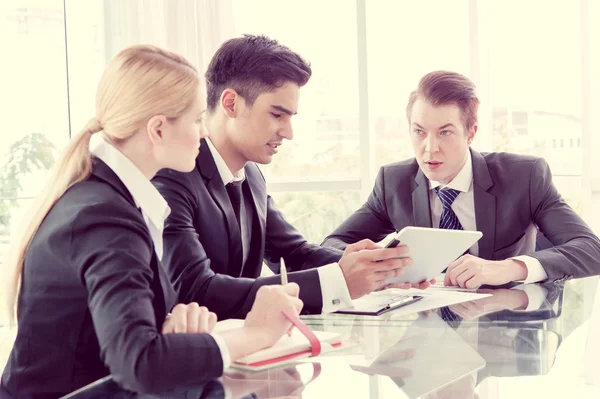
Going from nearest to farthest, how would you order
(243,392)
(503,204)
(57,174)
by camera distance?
(243,392)
(57,174)
(503,204)

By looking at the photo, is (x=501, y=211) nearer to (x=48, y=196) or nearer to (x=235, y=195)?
(x=235, y=195)

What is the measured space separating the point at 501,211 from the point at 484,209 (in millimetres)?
65

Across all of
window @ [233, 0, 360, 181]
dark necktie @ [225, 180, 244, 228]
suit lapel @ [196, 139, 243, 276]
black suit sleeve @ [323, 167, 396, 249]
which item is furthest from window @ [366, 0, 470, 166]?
suit lapel @ [196, 139, 243, 276]

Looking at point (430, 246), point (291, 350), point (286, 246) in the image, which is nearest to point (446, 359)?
point (291, 350)

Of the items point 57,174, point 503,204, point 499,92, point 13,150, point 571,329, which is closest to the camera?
point 57,174

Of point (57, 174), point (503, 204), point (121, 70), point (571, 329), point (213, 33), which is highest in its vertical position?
point (213, 33)

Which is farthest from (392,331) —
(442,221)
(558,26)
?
(558,26)

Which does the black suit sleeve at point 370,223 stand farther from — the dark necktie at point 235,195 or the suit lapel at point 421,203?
the dark necktie at point 235,195

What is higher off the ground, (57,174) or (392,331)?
(57,174)

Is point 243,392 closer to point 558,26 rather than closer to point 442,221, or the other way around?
point 442,221

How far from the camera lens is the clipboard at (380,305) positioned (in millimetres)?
2064

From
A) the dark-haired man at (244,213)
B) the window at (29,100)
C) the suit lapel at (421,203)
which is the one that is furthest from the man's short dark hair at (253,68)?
the window at (29,100)

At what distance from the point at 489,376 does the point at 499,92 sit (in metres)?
4.00

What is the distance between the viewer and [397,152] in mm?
5438
